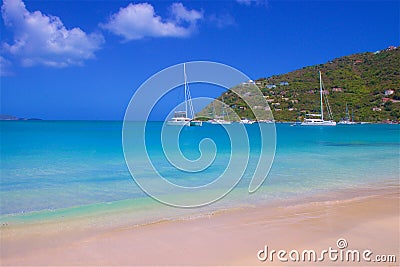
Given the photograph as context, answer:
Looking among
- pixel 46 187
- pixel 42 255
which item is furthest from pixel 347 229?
pixel 46 187

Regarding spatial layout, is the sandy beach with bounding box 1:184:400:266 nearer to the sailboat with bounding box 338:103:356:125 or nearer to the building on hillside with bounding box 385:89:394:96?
the building on hillside with bounding box 385:89:394:96

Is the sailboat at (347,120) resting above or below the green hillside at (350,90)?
below

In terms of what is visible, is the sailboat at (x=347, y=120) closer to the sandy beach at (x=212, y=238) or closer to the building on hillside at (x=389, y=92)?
the building on hillside at (x=389, y=92)

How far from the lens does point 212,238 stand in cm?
562

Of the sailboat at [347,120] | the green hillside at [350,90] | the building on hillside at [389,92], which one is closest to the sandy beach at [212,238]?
the green hillside at [350,90]

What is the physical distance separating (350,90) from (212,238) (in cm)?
8584

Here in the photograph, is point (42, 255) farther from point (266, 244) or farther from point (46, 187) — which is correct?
point (46, 187)

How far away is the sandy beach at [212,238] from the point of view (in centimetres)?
489

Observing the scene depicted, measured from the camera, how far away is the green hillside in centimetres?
7694

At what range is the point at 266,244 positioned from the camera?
5324mm

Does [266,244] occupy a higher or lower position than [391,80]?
lower

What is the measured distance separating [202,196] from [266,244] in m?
4.17

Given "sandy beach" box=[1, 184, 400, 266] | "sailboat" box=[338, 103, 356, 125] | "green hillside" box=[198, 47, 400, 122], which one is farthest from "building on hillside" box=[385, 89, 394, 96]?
"sandy beach" box=[1, 184, 400, 266]

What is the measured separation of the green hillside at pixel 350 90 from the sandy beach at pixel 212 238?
66.0 m
